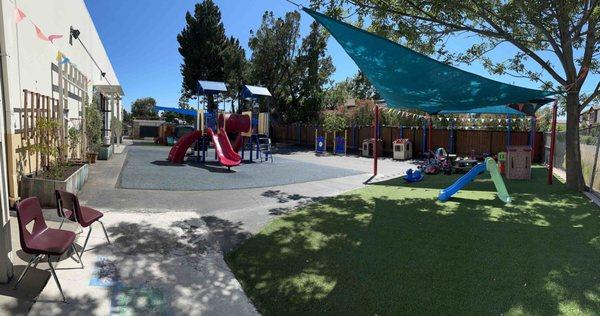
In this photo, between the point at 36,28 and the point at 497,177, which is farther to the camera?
the point at 36,28

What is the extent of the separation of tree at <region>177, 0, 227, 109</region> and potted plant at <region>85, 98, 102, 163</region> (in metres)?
22.3

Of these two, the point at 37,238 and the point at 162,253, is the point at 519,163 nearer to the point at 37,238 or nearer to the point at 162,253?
the point at 162,253

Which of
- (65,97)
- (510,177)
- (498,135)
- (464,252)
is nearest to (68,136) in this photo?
(65,97)

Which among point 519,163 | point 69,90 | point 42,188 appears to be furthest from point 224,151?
point 519,163

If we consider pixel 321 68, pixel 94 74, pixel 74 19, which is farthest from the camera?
pixel 321 68

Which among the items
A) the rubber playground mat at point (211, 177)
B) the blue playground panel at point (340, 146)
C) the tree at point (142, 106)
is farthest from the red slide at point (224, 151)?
the tree at point (142, 106)

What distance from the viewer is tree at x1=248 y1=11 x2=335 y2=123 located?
29812 millimetres

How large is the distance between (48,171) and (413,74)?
22.9 ft

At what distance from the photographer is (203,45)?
3566 cm

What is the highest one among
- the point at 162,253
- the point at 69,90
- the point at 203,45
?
the point at 203,45

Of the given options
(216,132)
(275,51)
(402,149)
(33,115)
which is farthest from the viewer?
(275,51)

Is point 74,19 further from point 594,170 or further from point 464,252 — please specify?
point 594,170

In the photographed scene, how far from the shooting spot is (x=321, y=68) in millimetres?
30594

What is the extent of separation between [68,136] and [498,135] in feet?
55.6
